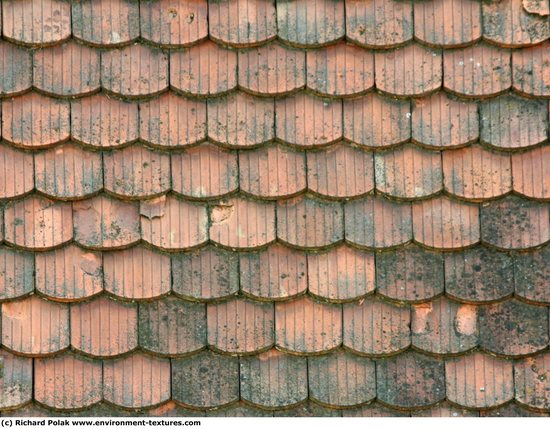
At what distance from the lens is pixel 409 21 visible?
3896mm

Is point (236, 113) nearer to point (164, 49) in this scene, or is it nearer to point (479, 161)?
point (164, 49)

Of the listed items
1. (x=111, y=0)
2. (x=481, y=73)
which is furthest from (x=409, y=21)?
(x=111, y=0)

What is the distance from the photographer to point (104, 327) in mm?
3869

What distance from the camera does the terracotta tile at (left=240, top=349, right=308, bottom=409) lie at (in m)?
3.87

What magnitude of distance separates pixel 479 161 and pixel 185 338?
1.12m

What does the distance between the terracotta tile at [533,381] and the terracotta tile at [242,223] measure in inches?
36.1

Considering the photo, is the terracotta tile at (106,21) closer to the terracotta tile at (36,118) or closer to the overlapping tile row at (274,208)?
the overlapping tile row at (274,208)

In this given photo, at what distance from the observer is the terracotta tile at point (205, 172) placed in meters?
3.88

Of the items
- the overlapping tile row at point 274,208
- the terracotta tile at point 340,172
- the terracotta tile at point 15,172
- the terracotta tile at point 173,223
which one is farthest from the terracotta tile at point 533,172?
the terracotta tile at point 15,172

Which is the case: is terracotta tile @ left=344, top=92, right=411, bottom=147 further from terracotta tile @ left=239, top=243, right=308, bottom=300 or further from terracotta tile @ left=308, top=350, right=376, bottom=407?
terracotta tile @ left=308, top=350, right=376, bottom=407

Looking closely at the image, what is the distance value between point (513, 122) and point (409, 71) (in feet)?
1.24

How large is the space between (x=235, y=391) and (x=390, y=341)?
531mm

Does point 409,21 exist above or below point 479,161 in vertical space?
above

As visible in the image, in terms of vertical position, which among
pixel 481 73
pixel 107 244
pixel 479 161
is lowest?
pixel 107 244
